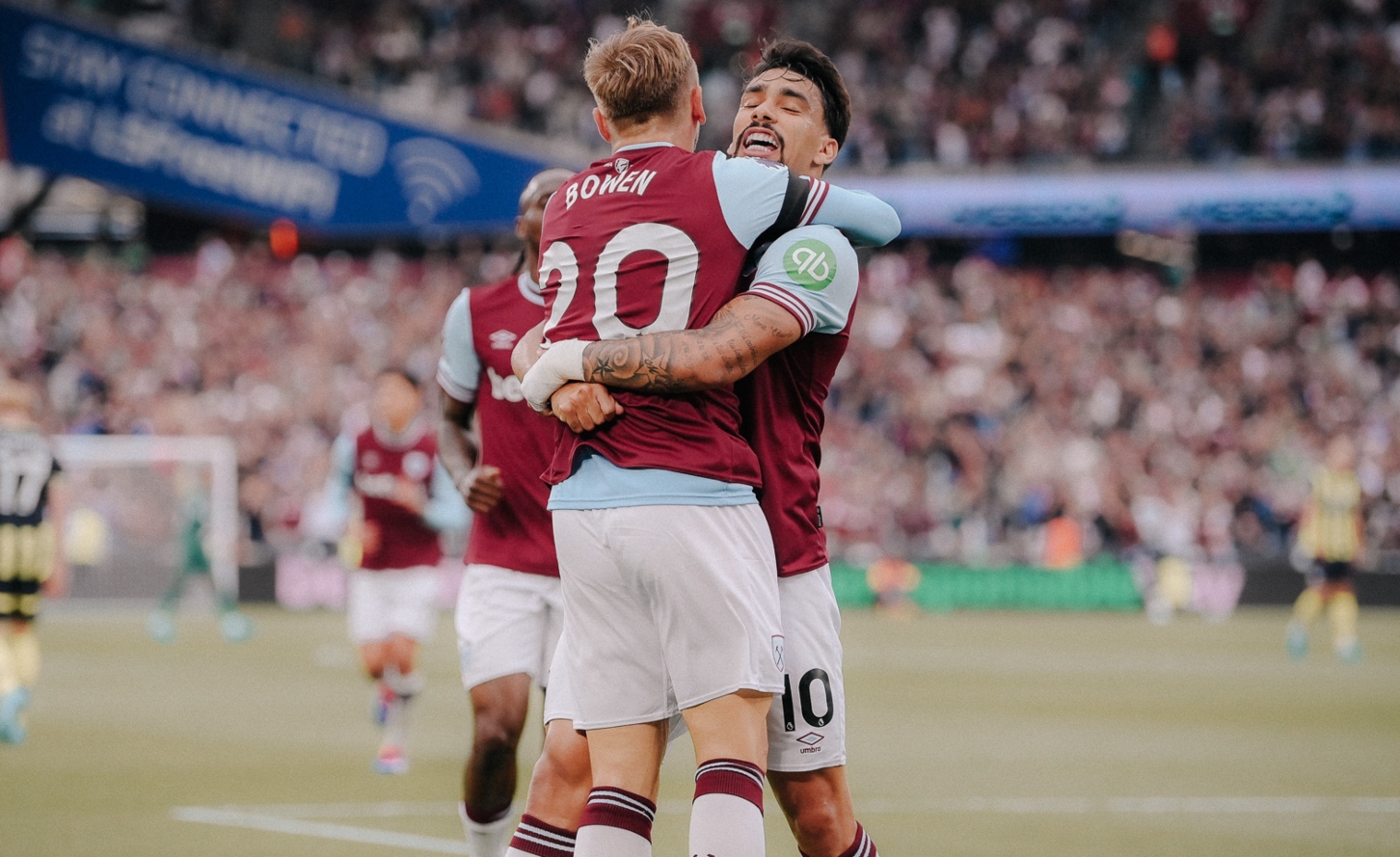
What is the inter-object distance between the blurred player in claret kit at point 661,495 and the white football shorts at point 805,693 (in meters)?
0.27

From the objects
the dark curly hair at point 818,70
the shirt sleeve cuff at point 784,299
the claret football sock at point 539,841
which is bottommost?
the claret football sock at point 539,841

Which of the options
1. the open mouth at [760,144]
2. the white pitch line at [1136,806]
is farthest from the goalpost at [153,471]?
the open mouth at [760,144]

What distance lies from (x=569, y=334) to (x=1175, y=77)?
30409mm

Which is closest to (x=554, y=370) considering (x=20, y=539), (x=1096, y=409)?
(x=20, y=539)

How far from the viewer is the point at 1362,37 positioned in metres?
31.9

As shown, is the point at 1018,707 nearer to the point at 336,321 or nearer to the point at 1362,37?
the point at 336,321

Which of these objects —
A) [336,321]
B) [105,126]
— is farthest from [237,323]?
[105,126]

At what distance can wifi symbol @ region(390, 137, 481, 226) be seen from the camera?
28.9 m

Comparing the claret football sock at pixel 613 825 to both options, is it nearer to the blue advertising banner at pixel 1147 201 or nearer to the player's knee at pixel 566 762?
the player's knee at pixel 566 762

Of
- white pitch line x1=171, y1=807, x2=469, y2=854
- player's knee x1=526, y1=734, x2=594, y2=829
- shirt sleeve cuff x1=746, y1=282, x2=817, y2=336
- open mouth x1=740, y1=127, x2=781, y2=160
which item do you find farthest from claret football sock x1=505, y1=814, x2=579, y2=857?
white pitch line x1=171, y1=807, x2=469, y2=854

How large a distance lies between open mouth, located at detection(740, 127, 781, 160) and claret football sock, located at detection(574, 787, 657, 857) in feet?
5.77

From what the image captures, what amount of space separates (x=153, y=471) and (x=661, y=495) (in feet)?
70.5

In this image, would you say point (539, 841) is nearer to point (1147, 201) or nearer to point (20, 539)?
point (20, 539)

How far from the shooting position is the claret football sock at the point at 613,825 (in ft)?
12.6
